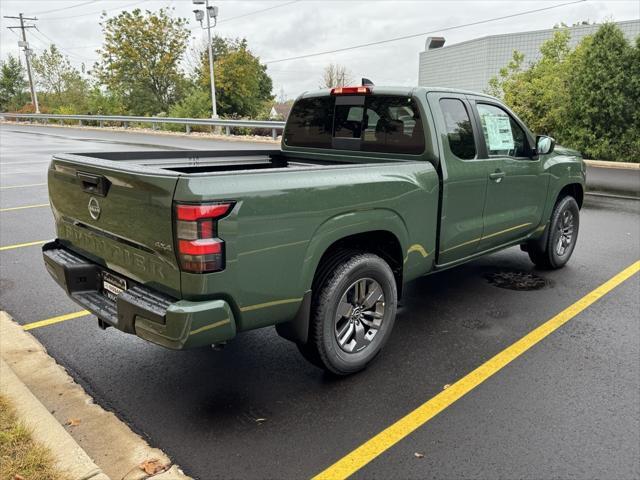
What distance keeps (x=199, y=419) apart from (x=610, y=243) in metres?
6.15

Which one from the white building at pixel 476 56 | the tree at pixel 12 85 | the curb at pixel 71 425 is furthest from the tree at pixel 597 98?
the tree at pixel 12 85

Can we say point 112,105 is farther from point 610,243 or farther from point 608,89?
point 610,243

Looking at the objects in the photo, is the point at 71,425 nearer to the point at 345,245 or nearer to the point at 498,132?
the point at 345,245

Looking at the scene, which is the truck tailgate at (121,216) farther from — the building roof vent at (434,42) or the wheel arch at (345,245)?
the building roof vent at (434,42)

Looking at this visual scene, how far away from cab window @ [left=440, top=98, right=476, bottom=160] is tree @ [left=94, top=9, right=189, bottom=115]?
46.7 meters

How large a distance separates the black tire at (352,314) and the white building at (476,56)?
39.2 metres

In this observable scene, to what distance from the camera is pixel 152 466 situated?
2.68 metres

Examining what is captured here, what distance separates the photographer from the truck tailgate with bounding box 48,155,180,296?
2742mm

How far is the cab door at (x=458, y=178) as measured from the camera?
4109 mm

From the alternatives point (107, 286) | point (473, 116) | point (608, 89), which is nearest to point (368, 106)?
point (473, 116)

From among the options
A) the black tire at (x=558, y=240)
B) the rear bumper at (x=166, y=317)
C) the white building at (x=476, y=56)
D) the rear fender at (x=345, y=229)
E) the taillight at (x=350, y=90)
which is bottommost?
the black tire at (x=558, y=240)

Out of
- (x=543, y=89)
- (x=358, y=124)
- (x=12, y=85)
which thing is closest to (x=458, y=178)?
(x=358, y=124)

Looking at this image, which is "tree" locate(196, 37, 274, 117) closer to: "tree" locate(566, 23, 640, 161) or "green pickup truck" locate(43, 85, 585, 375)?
"tree" locate(566, 23, 640, 161)

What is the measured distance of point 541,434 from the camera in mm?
2986
